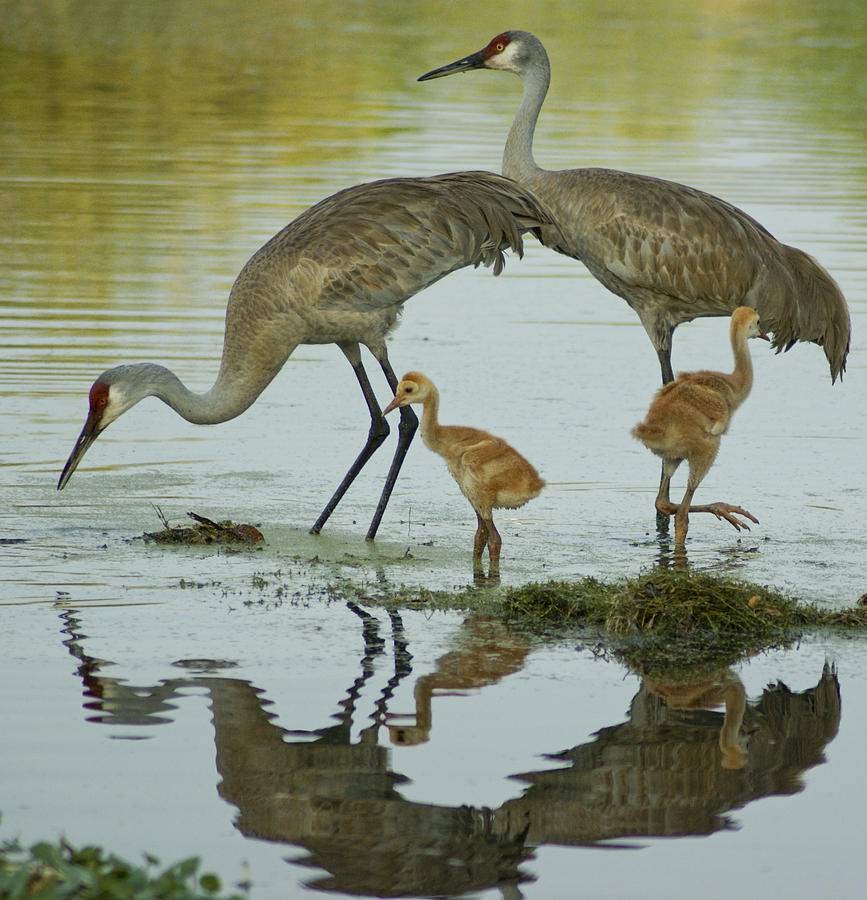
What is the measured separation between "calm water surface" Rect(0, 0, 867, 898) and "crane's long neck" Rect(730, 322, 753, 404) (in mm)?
621

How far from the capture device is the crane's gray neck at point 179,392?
756 cm

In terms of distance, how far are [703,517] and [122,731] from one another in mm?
4077

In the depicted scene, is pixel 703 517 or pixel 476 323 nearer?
pixel 703 517

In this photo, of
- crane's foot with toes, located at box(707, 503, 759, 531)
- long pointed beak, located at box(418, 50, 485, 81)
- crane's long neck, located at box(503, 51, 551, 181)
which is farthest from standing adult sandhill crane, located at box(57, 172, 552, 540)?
long pointed beak, located at box(418, 50, 485, 81)

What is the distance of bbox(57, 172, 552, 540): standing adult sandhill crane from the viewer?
7.79 m

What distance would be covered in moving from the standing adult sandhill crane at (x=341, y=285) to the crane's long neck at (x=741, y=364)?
1.22 metres

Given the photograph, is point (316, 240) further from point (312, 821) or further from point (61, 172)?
point (61, 172)

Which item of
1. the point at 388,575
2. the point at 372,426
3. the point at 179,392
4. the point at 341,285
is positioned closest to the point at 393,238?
the point at 341,285

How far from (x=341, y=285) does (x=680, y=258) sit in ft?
6.98

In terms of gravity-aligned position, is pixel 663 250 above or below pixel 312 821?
above

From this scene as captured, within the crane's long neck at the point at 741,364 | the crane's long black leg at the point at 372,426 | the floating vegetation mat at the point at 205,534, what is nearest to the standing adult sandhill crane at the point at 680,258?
the crane's long neck at the point at 741,364

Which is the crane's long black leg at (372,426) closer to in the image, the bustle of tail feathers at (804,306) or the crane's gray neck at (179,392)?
the crane's gray neck at (179,392)

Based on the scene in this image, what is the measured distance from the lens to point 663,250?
9.19m

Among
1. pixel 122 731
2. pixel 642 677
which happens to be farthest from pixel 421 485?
pixel 122 731
